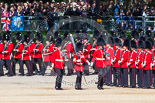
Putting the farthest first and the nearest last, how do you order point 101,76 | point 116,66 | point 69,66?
point 69,66 < point 116,66 < point 101,76

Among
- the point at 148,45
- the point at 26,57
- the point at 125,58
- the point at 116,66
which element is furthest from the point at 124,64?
the point at 26,57

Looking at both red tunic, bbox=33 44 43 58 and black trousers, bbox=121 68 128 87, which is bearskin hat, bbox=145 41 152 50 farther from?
red tunic, bbox=33 44 43 58

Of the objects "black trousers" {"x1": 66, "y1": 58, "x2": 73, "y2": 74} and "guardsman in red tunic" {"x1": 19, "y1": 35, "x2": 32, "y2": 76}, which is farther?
"black trousers" {"x1": 66, "y1": 58, "x2": 73, "y2": 74}

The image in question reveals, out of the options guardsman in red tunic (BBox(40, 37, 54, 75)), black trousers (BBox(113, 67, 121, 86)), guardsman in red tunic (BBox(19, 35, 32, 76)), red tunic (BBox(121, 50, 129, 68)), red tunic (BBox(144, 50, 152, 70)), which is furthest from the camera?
guardsman in red tunic (BBox(40, 37, 54, 75))

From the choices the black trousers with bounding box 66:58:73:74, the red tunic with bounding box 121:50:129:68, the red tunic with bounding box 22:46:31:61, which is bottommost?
the black trousers with bounding box 66:58:73:74

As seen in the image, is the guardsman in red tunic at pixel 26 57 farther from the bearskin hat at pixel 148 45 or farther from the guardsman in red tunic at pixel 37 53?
the bearskin hat at pixel 148 45

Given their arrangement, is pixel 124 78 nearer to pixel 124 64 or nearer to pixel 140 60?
pixel 124 64

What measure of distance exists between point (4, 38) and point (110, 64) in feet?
15.9

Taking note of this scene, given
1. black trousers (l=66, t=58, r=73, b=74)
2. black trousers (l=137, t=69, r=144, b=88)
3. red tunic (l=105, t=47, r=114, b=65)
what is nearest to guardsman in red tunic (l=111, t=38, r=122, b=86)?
red tunic (l=105, t=47, r=114, b=65)

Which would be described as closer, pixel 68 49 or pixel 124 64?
pixel 124 64

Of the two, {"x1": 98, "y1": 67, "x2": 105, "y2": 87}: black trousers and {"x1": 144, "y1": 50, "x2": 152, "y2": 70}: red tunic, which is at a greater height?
{"x1": 144, "y1": 50, "x2": 152, "y2": 70}: red tunic

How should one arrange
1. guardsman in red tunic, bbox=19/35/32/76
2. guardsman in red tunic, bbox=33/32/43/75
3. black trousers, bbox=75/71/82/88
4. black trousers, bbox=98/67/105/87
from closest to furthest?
1. black trousers, bbox=75/71/82/88
2. black trousers, bbox=98/67/105/87
3. guardsman in red tunic, bbox=19/35/32/76
4. guardsman in red tunic, bbox=33/32/43/75

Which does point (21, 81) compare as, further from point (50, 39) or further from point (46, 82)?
point (50, 39)

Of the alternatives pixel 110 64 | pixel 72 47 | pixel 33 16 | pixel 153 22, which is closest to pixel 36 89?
pixel 110 64
